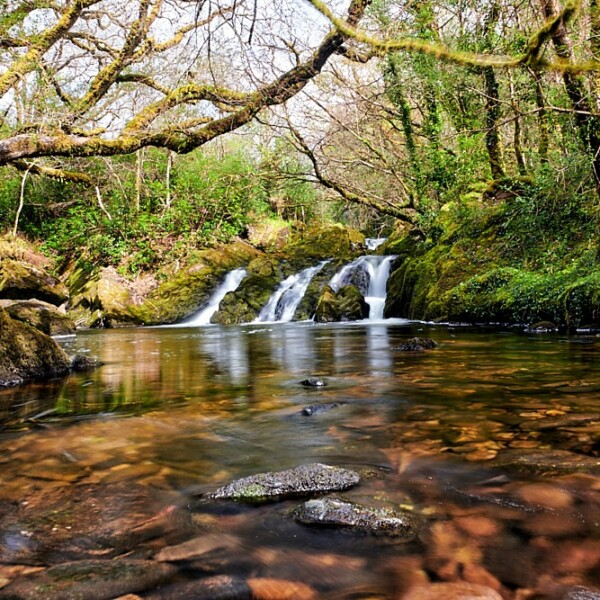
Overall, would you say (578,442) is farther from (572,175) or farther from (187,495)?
(572,175)

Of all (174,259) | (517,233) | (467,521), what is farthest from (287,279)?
(467,521)

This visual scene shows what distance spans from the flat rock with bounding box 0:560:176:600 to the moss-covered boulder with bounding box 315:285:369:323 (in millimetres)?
13788

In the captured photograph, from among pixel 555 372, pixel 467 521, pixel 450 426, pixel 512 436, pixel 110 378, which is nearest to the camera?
pixel 467 521

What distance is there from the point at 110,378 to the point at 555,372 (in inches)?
185

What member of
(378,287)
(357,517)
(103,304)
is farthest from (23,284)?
(357,517)

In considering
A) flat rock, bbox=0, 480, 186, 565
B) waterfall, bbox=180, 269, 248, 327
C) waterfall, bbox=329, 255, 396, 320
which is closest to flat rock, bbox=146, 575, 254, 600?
flat rock, bbox=0, 480, 186, 565

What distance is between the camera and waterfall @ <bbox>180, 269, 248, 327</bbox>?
18.3 m

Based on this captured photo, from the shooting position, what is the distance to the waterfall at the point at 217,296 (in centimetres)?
1834

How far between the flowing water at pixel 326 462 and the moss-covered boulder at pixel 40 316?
655 cm

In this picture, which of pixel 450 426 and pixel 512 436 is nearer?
pixel 512 436

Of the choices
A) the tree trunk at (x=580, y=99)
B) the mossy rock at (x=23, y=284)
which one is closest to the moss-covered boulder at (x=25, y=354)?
the tree trunk at (x=580, y=99)

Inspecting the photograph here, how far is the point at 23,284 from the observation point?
1524 centimetres

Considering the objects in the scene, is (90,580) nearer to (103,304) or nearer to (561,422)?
(561,422)

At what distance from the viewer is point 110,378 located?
18.5 ft
